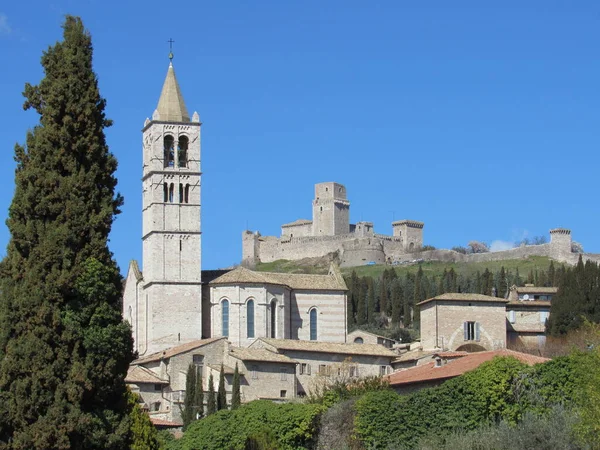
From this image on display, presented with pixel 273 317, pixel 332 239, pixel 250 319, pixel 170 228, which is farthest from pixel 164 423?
pixel 332 239

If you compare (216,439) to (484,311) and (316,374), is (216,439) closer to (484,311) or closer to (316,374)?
(316,374)

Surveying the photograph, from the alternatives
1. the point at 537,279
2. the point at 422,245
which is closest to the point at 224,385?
the point at 537,279

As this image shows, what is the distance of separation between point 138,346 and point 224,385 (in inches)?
534

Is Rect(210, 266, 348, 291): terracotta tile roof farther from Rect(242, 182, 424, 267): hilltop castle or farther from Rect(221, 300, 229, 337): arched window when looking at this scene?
Rect(242, 182, 424, 267): hilltop castle

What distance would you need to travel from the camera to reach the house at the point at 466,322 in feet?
239

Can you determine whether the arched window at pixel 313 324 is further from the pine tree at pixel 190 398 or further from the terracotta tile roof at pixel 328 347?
the pine tree at pixel 190 398

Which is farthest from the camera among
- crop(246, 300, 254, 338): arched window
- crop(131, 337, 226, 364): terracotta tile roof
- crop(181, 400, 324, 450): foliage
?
crop(246, 300, 254, 338): arched window

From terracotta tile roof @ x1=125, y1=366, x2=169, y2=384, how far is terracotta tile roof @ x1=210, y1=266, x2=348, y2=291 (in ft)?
30.6

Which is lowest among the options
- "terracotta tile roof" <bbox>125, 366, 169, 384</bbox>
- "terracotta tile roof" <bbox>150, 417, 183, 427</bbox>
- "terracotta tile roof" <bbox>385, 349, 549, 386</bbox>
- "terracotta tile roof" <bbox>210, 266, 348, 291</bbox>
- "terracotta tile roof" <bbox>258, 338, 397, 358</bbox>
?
"terracotta tile roof" <bbox>150, 417, 183, 427</bbox>

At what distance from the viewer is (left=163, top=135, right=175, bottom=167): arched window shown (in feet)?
238

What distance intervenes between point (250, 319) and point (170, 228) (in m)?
6.78

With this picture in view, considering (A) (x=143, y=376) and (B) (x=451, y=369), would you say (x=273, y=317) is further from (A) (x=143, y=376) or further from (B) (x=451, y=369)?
(B) (x=451, y=369)

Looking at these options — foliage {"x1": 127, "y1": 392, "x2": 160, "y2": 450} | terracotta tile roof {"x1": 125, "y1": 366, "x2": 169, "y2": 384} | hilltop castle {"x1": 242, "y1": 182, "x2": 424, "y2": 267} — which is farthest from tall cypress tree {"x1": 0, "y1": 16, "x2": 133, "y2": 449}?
hilltop castle {"x1": 242, "y1": 182, "x2": 424, "y2": 267}

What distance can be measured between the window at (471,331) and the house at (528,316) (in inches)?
107
